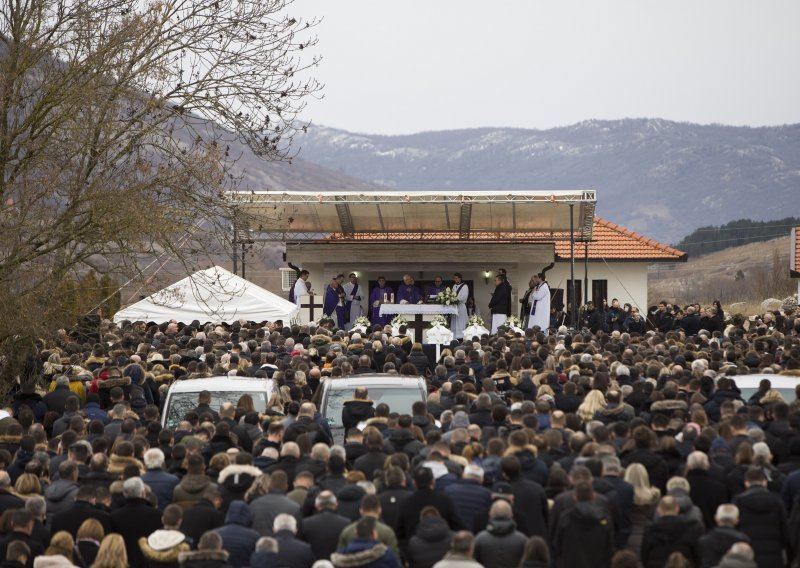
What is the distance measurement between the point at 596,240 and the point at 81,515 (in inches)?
1409

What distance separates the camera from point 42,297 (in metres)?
17.2

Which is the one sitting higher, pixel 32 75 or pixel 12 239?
pixel 32 75

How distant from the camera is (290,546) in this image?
32.7ft

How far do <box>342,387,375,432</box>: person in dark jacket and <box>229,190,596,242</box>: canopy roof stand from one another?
16.6 metres

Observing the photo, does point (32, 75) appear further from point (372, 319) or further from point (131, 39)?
point (372, 319)

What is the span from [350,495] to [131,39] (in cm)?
907

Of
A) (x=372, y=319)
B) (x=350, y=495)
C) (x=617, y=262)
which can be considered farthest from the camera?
(x=617, y=262)

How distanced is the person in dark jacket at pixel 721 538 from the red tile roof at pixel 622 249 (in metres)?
33.5

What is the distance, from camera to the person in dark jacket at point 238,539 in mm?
10211

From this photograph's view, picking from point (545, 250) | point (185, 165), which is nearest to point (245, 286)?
point (545, 250)

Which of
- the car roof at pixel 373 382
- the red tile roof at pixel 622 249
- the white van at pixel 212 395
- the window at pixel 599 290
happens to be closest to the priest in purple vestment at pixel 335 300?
the red tile roof at pixel 622 249

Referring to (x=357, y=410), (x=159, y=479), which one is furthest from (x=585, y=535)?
(x=357, y=410)

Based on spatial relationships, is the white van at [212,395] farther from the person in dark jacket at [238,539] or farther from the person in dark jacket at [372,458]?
the person in dark jacket at [238,539]

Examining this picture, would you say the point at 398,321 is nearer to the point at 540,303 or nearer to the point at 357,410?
the point at 540,303
